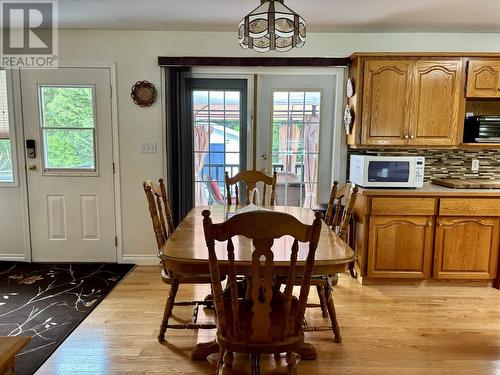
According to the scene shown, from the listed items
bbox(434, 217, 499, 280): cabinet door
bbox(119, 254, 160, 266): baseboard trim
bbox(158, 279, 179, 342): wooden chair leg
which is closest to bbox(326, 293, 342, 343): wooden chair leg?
bbox(158, 279, 179, 342): wooden chair leg

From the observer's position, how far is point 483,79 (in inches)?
128

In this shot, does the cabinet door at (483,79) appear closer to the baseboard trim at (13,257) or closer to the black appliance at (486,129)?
the black appliance at (486,129)

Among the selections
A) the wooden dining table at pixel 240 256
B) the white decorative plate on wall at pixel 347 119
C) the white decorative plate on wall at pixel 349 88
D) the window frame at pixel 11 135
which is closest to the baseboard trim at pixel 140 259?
the window frame at pixel 11 135

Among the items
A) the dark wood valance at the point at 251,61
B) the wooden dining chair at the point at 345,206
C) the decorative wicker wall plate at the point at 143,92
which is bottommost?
the wooden dining chair at the point at 345,206

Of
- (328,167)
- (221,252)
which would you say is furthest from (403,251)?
(221,252)

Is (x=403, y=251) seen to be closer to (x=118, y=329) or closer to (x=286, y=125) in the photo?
(x=286, y=125)

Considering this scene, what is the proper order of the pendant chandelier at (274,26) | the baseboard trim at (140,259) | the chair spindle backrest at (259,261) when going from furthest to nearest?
the baseboard trim at (140,259)
the pendant chandelier at (274,26)
the chair spindle backrest at (259,261)

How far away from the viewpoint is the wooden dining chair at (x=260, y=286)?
1417 mm

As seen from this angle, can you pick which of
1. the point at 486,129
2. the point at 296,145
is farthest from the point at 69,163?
the point at 486,129

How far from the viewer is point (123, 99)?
→ 3561 millimetres

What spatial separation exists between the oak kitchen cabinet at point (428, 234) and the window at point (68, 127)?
2.60 meters

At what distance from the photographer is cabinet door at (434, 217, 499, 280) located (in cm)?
314

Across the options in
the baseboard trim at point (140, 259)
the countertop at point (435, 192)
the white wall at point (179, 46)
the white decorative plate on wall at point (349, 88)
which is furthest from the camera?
the baseboard trim at point (140, 259)

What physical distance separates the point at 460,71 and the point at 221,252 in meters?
2.76
